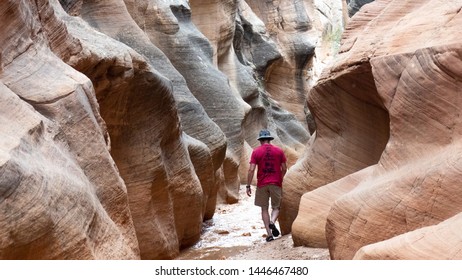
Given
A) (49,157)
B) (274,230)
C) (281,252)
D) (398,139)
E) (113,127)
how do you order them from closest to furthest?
(49,157) < (398,139) < (281,252) < (113,127) < (274,230)

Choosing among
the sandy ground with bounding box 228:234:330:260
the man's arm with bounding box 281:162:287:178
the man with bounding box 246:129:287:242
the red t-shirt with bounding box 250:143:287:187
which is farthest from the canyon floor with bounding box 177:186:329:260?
the man's arm with bounding box 281:162:287:178

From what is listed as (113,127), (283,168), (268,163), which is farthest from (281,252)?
(113,127)

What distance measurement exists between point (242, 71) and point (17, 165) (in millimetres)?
16954

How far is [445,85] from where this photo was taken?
6586mm

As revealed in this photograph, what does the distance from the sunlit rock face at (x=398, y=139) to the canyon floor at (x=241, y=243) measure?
14.8 inches

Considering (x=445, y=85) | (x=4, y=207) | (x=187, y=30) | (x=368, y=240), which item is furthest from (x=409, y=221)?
(x=187, y=30)

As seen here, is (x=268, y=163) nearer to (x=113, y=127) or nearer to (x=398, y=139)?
(x=113, y=127)

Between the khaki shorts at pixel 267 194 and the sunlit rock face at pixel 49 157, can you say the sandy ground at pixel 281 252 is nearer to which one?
the khaki shorts at pixel 267 194

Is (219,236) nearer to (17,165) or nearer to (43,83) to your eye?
(43,83)

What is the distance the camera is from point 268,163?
10320 millimetres

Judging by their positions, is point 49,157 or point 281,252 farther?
point 281,252

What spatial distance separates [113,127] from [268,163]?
218 cm

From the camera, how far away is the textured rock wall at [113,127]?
4871mm

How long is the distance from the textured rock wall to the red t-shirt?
1.00 meters
